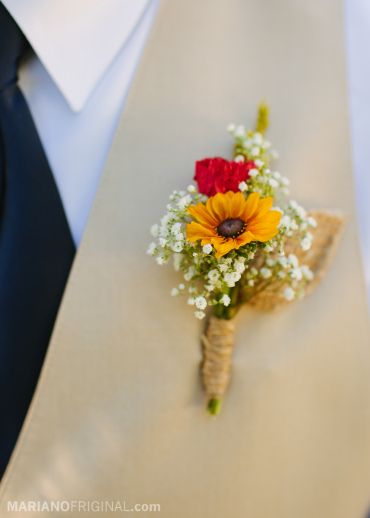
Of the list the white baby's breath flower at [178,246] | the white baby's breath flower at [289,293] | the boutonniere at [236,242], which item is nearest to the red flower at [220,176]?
the boutonniere at [236,242]

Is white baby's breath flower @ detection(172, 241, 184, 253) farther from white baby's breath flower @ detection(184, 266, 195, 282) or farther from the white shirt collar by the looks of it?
the white shirt collar

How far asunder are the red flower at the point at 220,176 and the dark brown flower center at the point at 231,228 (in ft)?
0.27

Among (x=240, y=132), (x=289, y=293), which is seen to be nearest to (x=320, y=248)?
(x=289, y=293)

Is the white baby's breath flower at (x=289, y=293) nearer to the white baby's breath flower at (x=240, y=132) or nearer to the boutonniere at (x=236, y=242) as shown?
the boutonniere at (x=236, y=242)

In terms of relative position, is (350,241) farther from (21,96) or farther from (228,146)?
(21,96)

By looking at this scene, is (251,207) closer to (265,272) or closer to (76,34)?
(265,272)

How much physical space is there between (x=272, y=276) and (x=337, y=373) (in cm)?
28

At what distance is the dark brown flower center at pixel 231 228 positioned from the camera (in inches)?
27.4

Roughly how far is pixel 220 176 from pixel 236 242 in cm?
16

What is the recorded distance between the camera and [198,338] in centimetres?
97

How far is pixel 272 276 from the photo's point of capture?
2.93 feet

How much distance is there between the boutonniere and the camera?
0.71 m

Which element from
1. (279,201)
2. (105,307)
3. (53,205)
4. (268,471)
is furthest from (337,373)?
(53,205)

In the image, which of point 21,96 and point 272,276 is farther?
point 21,96
